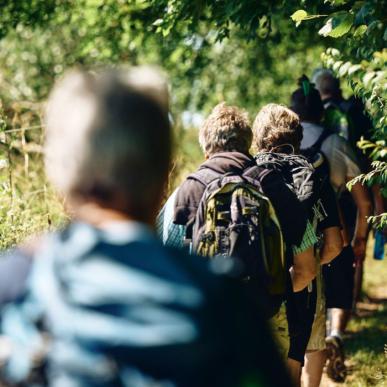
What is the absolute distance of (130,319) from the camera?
1640 millimetres

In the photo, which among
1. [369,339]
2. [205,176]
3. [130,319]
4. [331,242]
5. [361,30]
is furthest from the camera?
[369,339]

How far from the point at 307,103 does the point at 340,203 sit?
0.97 meters

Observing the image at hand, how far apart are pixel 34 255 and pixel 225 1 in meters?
4.48

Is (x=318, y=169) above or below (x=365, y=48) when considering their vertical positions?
below

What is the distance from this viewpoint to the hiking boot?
5.88m

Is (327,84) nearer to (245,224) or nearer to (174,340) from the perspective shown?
(245,224)

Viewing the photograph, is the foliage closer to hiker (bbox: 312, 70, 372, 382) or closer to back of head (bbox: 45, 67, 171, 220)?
hiker (bbox: 312, 70, 372, 382)

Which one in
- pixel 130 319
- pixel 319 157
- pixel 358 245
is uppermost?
pixel 130 319

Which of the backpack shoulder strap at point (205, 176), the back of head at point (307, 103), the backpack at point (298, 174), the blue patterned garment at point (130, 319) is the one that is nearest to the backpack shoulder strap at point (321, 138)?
the back of head at point (307, 103)

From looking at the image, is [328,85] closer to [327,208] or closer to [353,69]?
[327,208]

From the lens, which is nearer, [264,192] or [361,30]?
[264,192]

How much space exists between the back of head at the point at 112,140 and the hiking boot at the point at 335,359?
4312 mm

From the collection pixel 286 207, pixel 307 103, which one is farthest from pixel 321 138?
pixel 286 207

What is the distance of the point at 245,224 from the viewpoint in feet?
11.1
